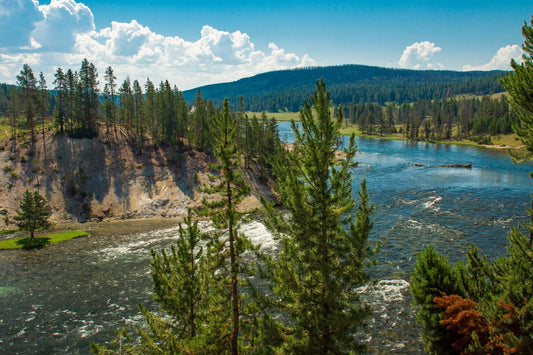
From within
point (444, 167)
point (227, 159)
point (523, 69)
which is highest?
point (523, 69)

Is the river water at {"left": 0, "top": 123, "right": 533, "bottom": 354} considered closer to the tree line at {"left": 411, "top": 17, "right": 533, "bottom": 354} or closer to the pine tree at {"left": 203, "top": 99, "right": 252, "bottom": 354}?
the tree line at {"left": 411, "top": 17, "right": 533, "bottom": 354}

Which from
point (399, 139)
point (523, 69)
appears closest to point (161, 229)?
point (523, 69)

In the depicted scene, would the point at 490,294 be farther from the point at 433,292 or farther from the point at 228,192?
the point at 228,192

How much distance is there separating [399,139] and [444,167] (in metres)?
77.9

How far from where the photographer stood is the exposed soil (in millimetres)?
60406

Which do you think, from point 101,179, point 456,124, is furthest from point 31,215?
point 456,124

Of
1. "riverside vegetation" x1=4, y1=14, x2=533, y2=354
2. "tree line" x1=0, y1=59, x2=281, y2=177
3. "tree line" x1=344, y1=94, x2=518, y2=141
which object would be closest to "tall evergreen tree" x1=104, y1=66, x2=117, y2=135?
"tree line" x1=0, y1=59, x2=281, y2=177

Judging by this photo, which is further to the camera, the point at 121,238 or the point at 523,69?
the point at 121,238

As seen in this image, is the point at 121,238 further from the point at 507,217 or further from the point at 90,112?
the point at 507,217

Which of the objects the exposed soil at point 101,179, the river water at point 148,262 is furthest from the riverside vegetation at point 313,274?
the exposed soil at point 101,179

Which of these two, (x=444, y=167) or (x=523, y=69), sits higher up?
(x=523, y=69)

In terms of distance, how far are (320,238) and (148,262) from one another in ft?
96.6

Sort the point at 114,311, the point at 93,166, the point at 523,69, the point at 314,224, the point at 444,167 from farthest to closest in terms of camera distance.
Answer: the point at 444,167 → the point at 93,166 → the point at 114,311 → the point at 314,224 → the point at 523,69

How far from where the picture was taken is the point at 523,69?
Result: 13.6 metres
